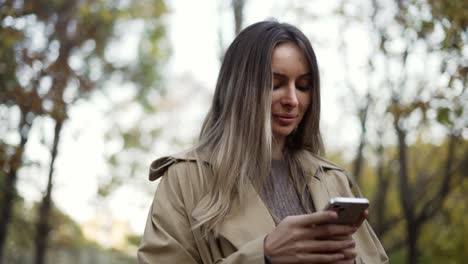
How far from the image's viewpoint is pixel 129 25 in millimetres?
14727

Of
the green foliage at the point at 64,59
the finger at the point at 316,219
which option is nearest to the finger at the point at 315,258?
the finger at the point at 316,219

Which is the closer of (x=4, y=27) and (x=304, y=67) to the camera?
(x=304, y=67)

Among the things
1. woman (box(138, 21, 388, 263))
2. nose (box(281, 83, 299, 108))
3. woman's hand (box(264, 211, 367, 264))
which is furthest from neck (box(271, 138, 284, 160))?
woman's hand (box(264, 211, 367, 264))

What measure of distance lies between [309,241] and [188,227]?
54 cm

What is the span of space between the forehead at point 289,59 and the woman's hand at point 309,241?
0.78 m

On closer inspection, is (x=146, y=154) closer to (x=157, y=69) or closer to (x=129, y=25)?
(x=157, y=69)

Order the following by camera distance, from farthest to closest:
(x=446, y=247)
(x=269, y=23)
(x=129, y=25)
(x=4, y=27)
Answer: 1. (x=129, y=25)
2. (x=446, y=247)
3. (x=4, y=27)
4. (x=269, y=23)

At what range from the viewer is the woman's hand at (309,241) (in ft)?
7.68

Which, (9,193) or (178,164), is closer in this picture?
(178,164)

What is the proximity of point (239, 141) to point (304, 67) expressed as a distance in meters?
0.44

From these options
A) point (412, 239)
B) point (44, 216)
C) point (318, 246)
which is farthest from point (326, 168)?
point (44, 216)

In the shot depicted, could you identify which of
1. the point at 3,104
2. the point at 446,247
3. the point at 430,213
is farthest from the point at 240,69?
the point at 446,247

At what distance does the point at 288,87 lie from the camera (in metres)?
2.92

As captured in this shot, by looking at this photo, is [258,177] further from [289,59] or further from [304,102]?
[289,59]
